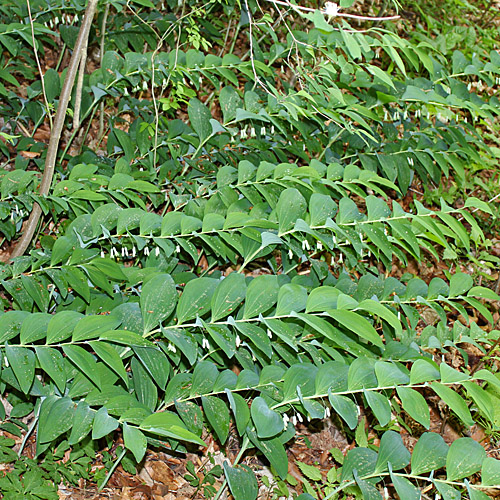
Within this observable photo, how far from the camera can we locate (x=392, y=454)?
54.4 inches

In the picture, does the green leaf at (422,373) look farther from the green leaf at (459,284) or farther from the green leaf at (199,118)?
the green leaf at (199,118)

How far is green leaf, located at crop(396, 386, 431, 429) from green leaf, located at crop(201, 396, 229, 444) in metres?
0.49

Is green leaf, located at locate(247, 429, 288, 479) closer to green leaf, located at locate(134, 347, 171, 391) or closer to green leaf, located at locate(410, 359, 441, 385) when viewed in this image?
green leaf, located at locate(134, 347, 171, 391)

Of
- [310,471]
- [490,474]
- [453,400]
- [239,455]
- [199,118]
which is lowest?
[310,471]

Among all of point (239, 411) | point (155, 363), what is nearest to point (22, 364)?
point (155, 363)

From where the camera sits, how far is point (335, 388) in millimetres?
1429

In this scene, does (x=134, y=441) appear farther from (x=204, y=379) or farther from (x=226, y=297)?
(x=226, y=297)

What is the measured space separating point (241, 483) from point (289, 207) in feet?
2.85

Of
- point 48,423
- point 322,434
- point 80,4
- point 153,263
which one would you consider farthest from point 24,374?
point 80,4


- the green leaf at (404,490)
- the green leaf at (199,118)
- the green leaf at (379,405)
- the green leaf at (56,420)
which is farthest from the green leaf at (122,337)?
the green leaf at (199,118)

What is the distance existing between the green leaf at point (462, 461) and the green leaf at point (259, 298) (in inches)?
23.8

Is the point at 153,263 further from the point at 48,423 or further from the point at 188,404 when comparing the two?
the point at 48,423

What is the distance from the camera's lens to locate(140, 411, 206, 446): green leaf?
3.84 feet

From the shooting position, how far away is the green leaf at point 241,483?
1555 millimetres
